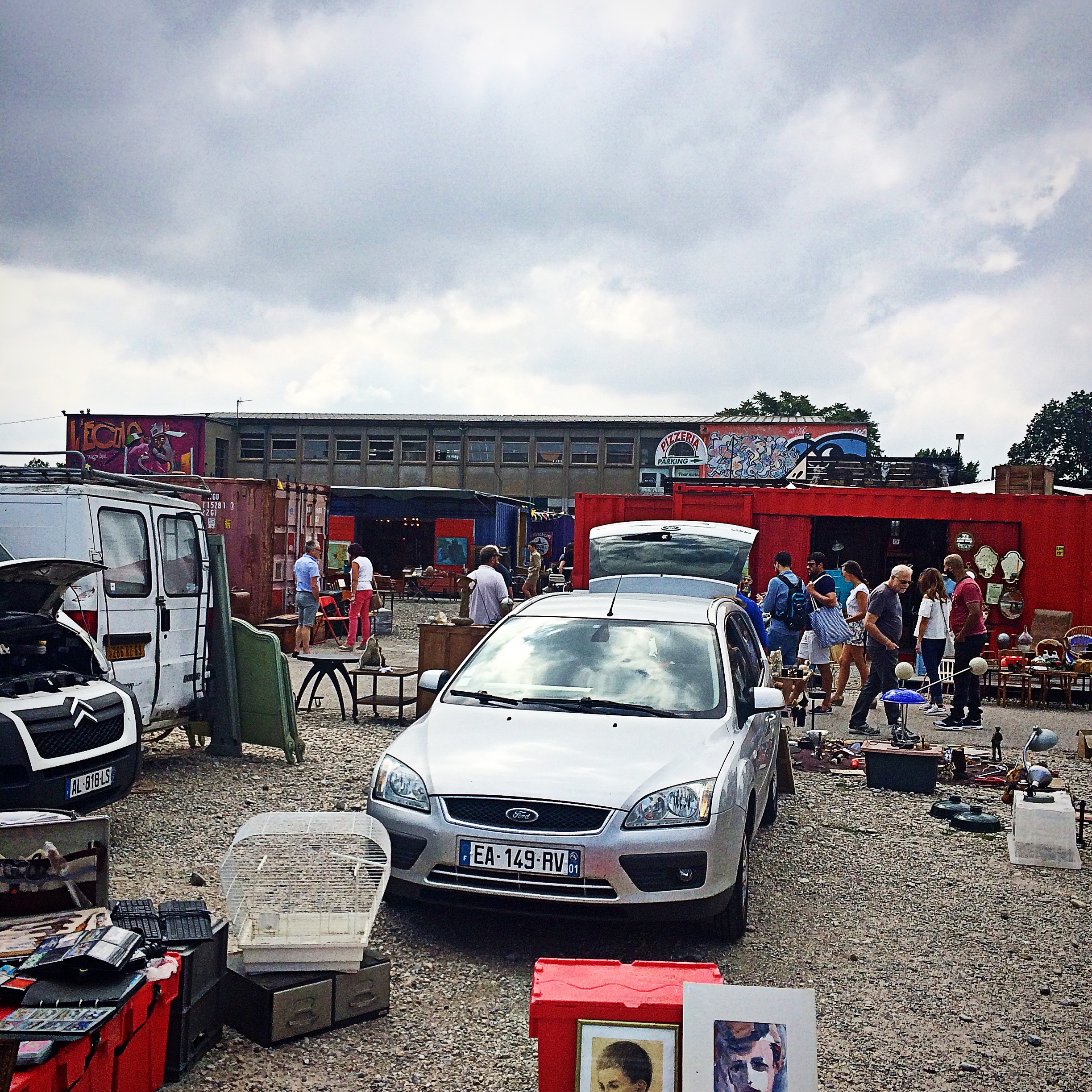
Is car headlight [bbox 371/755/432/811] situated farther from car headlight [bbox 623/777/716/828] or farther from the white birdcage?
car headlight [bbox 623/777/716/828]

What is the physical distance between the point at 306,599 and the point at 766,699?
13.4 m

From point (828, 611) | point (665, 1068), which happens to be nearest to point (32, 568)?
point (665, 1068)

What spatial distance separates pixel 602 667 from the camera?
6.05 m

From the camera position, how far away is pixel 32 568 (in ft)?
19.4

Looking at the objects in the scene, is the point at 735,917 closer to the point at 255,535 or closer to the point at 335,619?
the point at 335,619

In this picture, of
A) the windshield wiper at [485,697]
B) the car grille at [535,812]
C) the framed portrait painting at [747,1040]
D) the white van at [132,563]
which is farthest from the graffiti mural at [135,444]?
the framed portrait painting at [747,1040]

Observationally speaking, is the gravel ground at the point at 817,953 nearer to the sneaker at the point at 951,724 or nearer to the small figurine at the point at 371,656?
the small figurine at the point at 371,656

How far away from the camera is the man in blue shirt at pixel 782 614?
41.4 feet

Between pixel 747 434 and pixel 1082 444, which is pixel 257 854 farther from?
pixel 1082 444

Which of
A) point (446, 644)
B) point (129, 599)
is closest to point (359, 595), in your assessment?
point (446, 644)

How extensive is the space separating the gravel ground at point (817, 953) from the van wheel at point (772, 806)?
130 millimetres

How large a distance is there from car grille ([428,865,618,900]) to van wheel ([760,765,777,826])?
8.64ft

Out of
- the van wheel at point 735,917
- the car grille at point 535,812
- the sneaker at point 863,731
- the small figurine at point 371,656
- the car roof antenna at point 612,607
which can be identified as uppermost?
the car roof antenna at point 612,607

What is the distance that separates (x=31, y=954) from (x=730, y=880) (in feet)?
9.65
